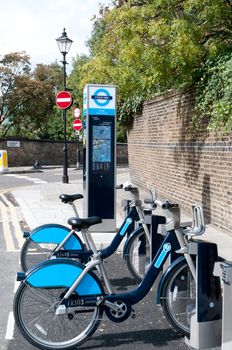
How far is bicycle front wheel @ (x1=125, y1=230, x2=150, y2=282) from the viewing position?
5742mm

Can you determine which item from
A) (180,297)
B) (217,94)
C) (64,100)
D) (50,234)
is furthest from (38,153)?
(180,297)

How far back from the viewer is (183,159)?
11.1 meters

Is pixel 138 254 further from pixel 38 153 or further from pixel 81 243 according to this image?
pixel 38 153

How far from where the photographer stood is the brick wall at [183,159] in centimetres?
892

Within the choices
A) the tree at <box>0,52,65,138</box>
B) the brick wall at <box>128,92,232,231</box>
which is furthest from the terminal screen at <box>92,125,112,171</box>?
the tree at <box>0,52,65,138</box>

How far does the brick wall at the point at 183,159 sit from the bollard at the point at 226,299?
527cm

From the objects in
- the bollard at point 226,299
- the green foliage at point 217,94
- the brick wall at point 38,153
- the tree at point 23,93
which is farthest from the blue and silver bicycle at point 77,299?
the tree at point 23,93

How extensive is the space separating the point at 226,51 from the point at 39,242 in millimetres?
5343

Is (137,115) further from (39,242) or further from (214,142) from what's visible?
(39,242)

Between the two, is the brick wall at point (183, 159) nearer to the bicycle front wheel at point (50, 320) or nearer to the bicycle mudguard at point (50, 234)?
the bicycle mudguard at point (50, 234)

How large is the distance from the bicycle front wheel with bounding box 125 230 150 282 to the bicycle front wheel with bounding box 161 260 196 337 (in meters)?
1.49

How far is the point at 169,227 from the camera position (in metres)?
4.32

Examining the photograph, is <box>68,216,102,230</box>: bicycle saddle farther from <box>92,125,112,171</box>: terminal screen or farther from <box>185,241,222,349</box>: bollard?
<box>92,125,112,171</box>: terminal screen

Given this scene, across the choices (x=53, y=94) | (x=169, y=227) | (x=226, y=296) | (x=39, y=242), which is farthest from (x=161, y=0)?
(x=53, y=94)
